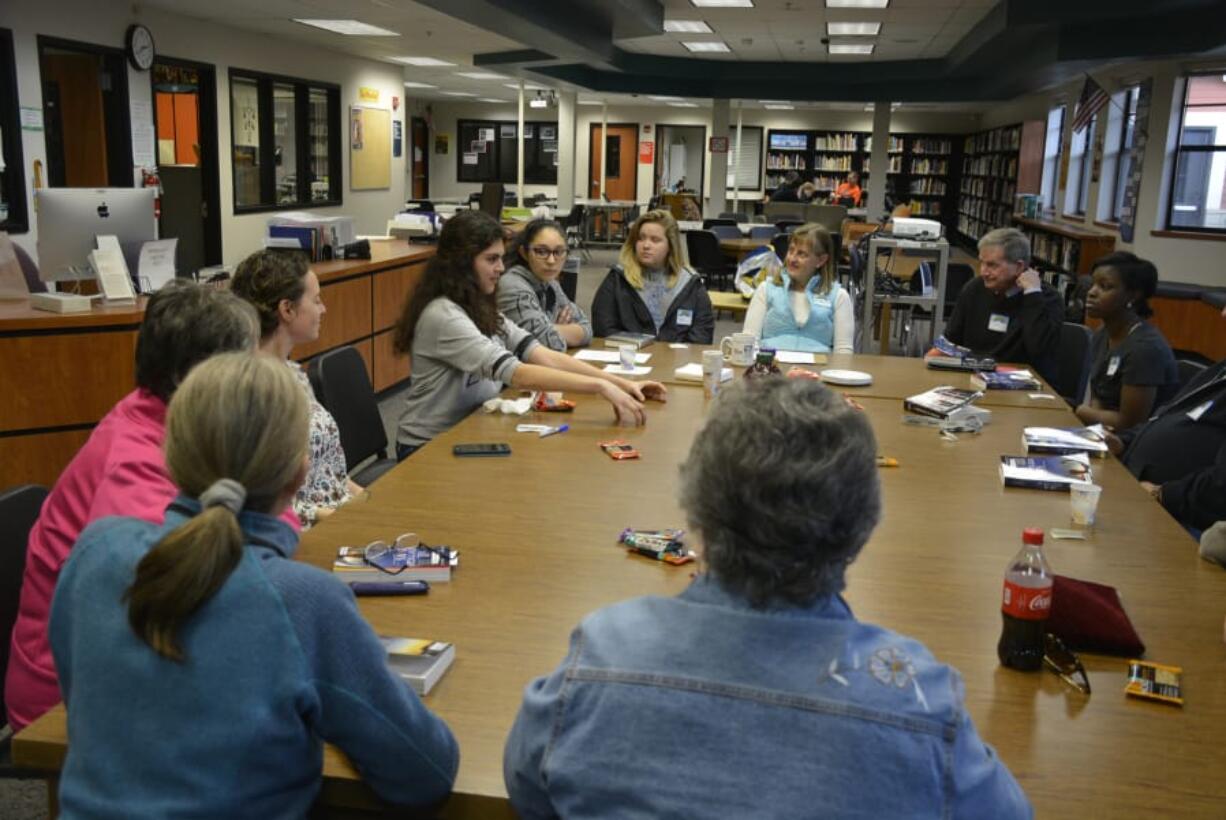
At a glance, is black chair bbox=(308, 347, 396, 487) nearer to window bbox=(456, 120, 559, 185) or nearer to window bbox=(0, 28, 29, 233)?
window bbox=(0, 28, 29, 233)

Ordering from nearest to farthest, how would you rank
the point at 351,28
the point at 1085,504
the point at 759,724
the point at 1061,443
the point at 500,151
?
the point at 759,724, the point at 1085,504, the point at 1061,443, the point at 351,28, the point at 500,151

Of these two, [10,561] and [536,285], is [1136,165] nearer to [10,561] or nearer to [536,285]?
[536,285]

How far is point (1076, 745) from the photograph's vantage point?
156 centimetres

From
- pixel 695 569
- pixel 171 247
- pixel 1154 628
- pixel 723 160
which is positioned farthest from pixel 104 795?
pixel 723 160

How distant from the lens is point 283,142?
11.9 metres

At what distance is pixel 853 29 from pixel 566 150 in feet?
20.8

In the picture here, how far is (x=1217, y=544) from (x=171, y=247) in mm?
4602

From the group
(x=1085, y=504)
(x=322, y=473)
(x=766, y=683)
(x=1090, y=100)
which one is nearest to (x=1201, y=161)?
(x=1090, y=100)

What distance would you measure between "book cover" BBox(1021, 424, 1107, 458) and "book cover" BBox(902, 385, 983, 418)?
1.27 ft

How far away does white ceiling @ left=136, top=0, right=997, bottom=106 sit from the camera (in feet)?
29.3

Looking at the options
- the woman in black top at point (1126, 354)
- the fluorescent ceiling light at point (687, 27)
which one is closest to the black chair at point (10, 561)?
the woman in black top at point (1126, 354)

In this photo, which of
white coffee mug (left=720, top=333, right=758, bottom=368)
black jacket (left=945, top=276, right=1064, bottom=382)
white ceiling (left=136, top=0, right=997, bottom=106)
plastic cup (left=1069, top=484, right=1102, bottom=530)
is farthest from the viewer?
white ceiling (left=136, top=0, right=997, bottom=106)

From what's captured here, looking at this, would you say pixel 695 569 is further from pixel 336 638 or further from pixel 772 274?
pixel 772 274

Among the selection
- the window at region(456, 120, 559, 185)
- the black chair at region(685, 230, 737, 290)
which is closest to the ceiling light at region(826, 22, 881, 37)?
the black chair at region(685, 230, 737, 290)
